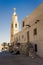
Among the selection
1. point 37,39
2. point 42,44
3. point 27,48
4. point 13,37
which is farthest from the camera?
point 13,37

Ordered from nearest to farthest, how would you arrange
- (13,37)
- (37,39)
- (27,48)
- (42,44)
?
(42,44), (37,39), (27,48), (13,37)

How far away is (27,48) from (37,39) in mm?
3316

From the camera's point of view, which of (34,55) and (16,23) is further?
(16,23)

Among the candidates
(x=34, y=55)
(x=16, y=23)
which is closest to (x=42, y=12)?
(x=34, y=55)

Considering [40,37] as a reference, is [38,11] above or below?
above

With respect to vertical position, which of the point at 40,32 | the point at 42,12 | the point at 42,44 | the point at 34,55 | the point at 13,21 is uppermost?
the point at 13,21

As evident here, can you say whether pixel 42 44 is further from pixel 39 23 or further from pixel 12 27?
pixel 12 27

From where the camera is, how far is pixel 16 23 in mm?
49188

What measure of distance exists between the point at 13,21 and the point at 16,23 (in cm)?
105

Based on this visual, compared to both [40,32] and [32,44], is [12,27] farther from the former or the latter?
[40,32]

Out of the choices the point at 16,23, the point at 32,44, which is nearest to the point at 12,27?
the point at 16,23

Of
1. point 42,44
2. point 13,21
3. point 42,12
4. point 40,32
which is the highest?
point 13,21

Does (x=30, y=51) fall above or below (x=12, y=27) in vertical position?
below

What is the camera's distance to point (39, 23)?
971 inches
